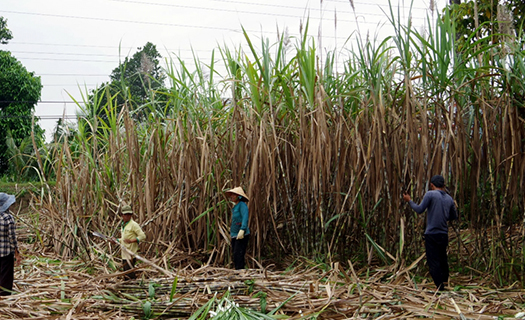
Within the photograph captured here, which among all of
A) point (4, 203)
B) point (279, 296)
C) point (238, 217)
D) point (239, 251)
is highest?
point (4, 203)

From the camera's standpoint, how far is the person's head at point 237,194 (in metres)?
4.13

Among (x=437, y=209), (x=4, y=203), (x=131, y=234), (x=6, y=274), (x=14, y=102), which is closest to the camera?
(x=437, y=209)

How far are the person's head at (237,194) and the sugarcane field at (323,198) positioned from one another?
21 mm

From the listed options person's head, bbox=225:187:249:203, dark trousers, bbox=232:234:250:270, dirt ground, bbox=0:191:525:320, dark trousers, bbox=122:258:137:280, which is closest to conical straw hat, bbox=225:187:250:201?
person's head, bbox=225:187:249:203

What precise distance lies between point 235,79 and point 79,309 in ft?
7.45

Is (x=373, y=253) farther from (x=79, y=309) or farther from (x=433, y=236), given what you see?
(x=79, y=309)

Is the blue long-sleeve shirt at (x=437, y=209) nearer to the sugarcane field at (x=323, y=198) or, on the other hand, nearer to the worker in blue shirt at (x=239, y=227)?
the sugarcane field at (x=323, y=198)

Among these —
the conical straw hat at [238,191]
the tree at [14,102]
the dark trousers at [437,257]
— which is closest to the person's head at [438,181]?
the dark trousers at [437,257]

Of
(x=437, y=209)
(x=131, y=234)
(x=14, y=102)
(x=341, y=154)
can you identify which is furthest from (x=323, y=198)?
(x=14, y=102)

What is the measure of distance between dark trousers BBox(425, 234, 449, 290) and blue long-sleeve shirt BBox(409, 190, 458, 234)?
54mm

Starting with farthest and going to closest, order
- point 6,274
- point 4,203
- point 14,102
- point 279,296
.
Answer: point 14,102 < point 4,203 < point 6,274 < point 279,296

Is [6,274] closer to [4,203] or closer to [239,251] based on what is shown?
[4,203]

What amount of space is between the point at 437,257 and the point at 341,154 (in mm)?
1095

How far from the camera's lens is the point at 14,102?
692 inches
